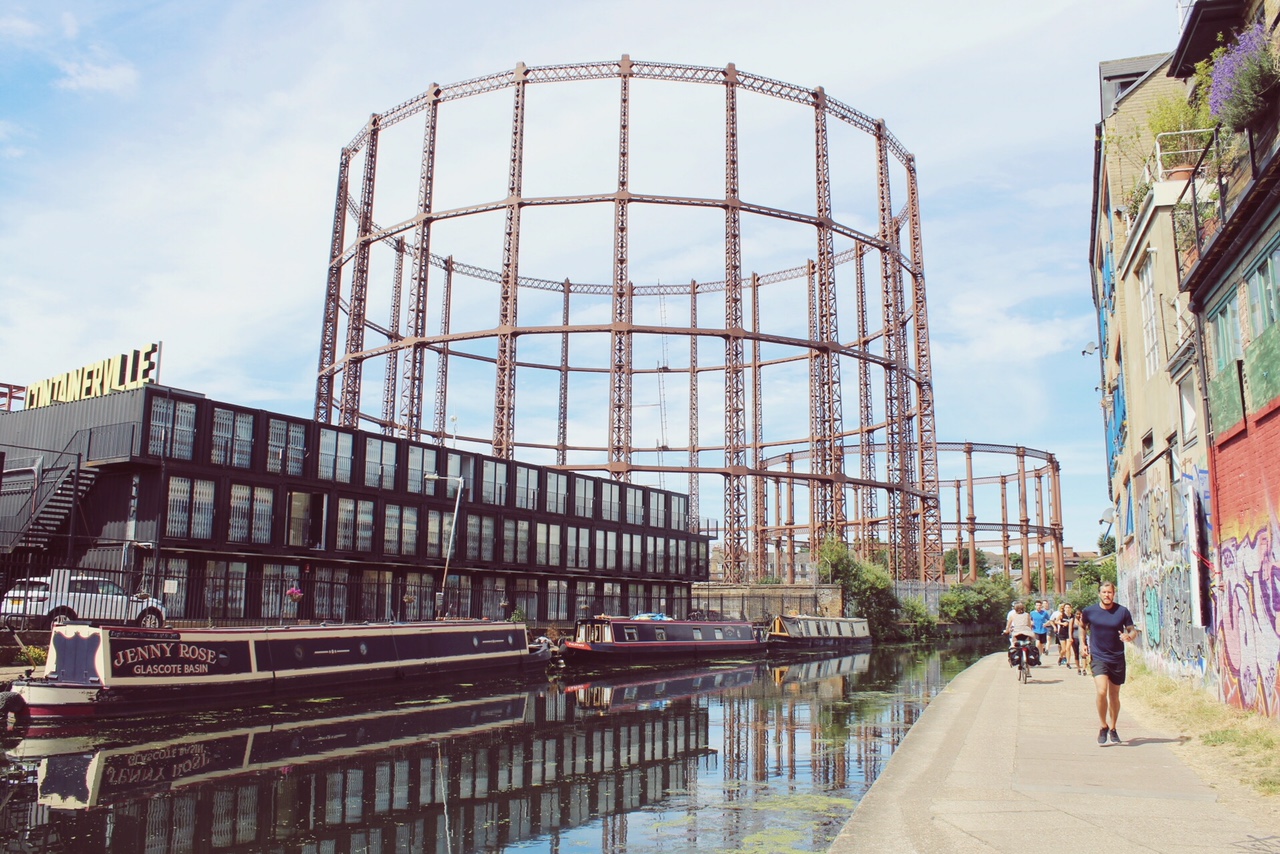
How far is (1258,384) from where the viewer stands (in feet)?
33.6

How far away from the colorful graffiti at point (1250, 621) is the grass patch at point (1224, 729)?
0.78ft

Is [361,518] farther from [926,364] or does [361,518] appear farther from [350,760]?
[926,364]

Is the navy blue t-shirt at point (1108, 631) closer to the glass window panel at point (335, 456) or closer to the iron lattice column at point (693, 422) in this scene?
the glass window panel at point (335, 456)

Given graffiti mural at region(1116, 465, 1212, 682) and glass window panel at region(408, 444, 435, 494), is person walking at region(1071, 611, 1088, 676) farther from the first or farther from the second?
glass window panel at region(408, 444, 435, 494)

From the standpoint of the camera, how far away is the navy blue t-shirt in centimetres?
939

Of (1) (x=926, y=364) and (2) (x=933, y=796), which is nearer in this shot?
(2) (x=933, y=796)

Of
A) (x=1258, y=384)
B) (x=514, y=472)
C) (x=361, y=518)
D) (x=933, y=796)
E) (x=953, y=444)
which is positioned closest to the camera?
(x=933, y=796)

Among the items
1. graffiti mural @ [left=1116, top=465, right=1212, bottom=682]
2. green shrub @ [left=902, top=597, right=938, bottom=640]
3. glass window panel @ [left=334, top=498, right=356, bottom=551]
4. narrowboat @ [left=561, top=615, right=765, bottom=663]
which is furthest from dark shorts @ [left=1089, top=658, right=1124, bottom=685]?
green shrub @ [left=902, top=597, right=938, bottom=640]

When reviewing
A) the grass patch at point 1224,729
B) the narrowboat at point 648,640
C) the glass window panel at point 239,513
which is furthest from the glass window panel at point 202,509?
the grass patch at point 1224,729

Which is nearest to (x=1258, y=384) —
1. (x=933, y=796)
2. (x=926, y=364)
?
(x=933, y=796)

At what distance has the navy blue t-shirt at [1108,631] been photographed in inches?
370

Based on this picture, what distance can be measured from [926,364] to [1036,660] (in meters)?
36.9

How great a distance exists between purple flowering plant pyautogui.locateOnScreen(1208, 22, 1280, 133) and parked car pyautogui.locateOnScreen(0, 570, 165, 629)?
19.6 m

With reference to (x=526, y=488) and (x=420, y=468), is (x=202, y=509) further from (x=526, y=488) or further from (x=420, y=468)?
(x=526, y=488)
